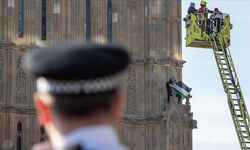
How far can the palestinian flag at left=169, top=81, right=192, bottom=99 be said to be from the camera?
4378 cm

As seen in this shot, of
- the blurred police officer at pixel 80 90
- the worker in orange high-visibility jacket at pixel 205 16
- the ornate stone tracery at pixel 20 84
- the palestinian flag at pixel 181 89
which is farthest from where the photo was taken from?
the worker in orange high-visibility jacket at pixel 205 16

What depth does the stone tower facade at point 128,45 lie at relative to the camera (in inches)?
1668

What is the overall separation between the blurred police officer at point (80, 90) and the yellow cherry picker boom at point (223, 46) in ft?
130

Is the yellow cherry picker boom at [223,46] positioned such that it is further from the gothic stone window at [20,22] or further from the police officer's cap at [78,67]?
the police officer's cap at [78,67]

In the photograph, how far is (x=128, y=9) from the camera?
45125mm

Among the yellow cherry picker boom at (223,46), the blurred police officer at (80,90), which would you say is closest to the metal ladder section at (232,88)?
the yellow cherry picker boom at (223,46)

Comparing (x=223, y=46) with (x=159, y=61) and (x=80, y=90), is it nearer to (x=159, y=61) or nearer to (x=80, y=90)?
(x=159, y=61)

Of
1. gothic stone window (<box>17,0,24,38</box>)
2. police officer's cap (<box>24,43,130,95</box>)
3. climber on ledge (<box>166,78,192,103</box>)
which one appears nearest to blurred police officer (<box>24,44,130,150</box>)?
police officer's cap (<box>24,43,130,95</box>)

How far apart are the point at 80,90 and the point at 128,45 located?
41.1m

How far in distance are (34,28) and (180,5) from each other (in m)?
7.02

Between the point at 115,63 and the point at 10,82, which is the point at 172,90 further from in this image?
the point at 115,63

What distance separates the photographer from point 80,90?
4039mm

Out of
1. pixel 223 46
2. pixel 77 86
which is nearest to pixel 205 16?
pixel 223 46

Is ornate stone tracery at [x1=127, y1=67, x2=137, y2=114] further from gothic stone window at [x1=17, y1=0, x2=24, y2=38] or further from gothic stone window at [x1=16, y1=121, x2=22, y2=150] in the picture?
gothic stone window at [x1=17, y1=0, x2=24, y2=38]
